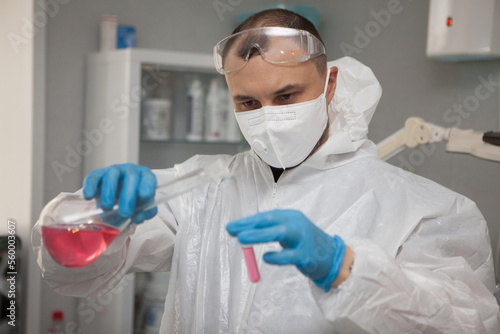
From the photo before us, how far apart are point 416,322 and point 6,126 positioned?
6.64 feet

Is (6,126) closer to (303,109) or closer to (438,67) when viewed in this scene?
(303,109)

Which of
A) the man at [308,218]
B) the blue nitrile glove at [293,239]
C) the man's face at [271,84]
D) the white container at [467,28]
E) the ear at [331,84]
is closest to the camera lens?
the blue nitrile glove at [293,239]

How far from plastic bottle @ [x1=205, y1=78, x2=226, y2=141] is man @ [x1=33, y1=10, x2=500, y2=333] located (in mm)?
1236

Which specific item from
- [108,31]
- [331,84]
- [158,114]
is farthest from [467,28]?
[108,31]

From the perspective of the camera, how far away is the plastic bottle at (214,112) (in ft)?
8.87

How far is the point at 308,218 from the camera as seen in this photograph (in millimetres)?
1118

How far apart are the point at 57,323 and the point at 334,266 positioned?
210cm

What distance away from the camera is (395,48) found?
8.13 feet

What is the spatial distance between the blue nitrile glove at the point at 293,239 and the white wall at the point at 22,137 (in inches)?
66.2

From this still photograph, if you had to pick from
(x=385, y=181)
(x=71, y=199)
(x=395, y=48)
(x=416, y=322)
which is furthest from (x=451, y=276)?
(x=395, y=48)

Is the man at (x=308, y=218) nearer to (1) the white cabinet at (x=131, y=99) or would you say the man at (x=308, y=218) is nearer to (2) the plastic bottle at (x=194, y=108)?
(1) the white cabinet at (x=131, y=99)

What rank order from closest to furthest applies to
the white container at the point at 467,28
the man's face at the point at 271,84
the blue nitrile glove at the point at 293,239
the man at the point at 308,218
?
the blue nitrile glove at the point at 293,239, the man at the point at 308,218, the man's face at the point at 271,84, the white container at the point at 467,28

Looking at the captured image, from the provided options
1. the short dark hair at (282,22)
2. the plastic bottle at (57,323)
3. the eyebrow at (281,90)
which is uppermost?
the short dark hair at (282,22)

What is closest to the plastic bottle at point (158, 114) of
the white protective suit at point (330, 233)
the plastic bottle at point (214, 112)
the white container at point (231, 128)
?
the plastic bottle at point (214, 112)
